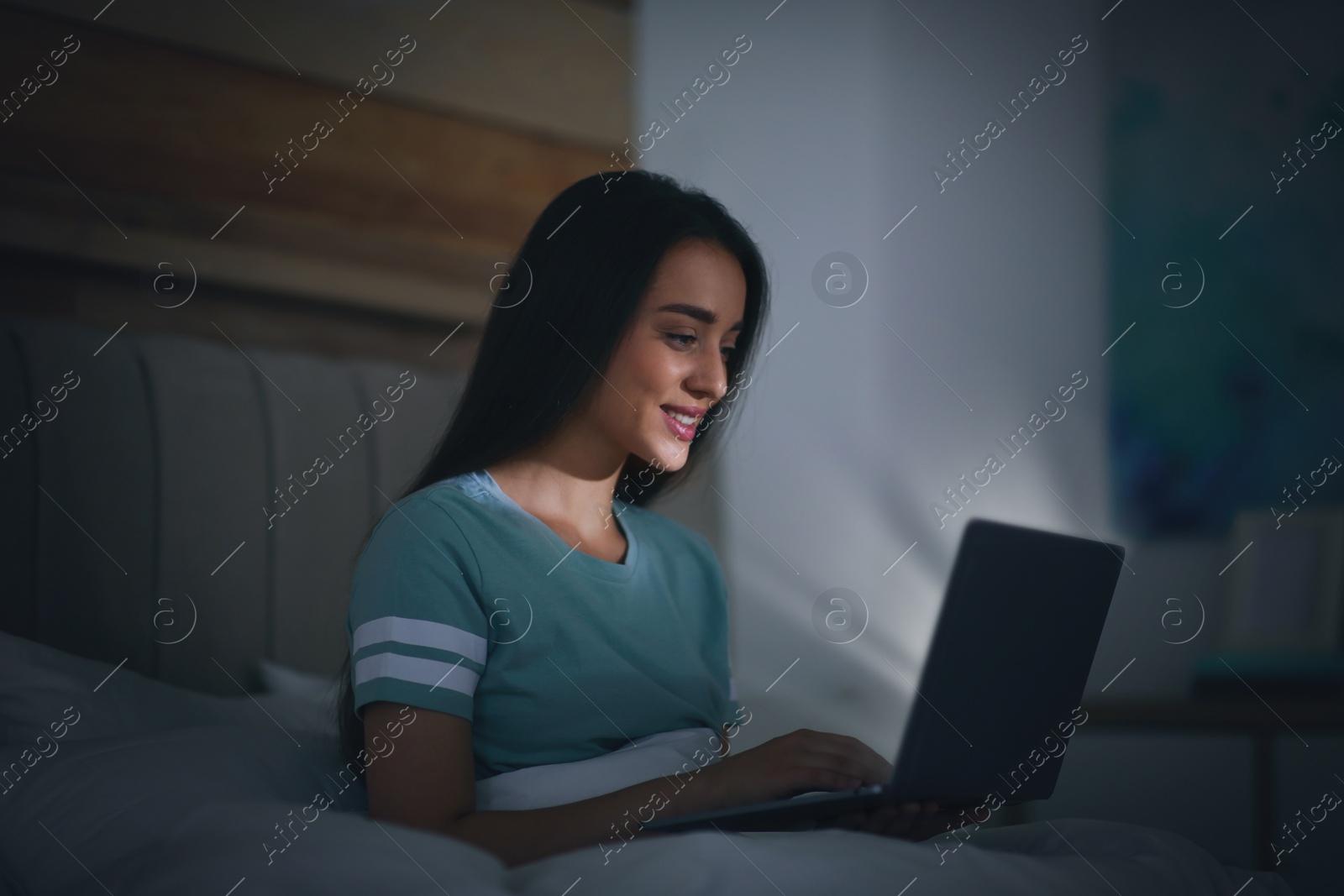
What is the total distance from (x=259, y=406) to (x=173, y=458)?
147 millimetres

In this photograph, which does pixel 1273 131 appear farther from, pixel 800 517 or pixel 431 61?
pixel 431 61

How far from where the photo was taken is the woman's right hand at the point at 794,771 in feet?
2.64

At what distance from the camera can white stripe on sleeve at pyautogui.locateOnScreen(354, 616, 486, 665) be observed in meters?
0.88

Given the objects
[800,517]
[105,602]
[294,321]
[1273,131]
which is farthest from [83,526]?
[1273,131]

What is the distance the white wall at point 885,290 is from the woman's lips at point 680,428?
1.01 m

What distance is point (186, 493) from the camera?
1.40 metres

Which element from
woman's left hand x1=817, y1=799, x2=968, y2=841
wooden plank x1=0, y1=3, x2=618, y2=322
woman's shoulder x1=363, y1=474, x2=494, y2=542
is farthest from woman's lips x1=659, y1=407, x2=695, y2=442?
wooden plank x1=0, y1=3, x2=618, y2=322

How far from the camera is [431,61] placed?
72.3 inches

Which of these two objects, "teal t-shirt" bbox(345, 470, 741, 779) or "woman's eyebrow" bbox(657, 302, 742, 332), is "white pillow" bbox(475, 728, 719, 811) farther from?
"woman's eyebrow" bbox(657, 302, 742, 332)

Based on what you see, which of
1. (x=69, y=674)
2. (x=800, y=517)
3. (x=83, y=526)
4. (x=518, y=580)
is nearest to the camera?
(x=518, y=580)

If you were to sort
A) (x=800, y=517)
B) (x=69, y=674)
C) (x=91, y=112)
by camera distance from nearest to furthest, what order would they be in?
(x=69, y=674) < (x=91, y=112) < (x=800, y=517)

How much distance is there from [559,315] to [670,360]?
131 millimetres

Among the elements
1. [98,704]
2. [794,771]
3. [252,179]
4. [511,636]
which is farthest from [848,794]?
[252,179]

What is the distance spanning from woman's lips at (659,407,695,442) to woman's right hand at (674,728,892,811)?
40cm
